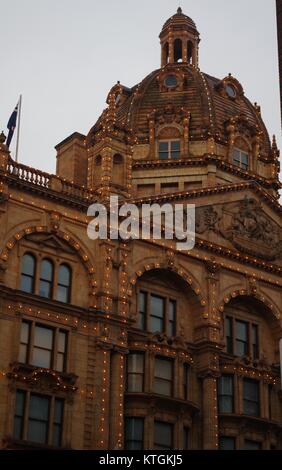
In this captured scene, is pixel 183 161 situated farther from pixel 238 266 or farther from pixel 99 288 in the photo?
pixel 99 288

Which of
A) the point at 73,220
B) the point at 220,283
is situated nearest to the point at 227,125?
the point at 220,283

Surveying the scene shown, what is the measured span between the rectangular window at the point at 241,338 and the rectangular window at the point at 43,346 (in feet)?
38.1

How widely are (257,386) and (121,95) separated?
2900cm

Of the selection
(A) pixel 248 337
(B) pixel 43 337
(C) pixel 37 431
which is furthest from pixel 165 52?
(C) pixel 37 431

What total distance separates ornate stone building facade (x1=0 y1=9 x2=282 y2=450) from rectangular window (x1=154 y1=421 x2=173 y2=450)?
59 mm

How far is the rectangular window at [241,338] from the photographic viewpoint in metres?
57.2

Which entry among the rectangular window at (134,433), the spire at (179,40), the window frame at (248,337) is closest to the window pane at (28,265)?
the rectangular window at (134,433)

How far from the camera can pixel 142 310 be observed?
5416 cm

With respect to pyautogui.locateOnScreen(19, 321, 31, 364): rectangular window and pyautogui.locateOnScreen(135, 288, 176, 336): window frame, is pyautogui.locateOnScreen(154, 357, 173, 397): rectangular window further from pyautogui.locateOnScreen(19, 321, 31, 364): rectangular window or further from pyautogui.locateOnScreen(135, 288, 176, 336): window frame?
pyautogui.locateOnScreen(19, 321, 31, 364): rectangular window

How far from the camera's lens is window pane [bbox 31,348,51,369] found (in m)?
48.7

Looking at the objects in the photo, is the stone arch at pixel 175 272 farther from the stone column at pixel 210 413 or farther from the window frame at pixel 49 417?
the window frame at pixel 49 417

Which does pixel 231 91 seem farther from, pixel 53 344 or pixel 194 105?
pixel 53 344

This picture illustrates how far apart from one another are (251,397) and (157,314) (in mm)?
6959
